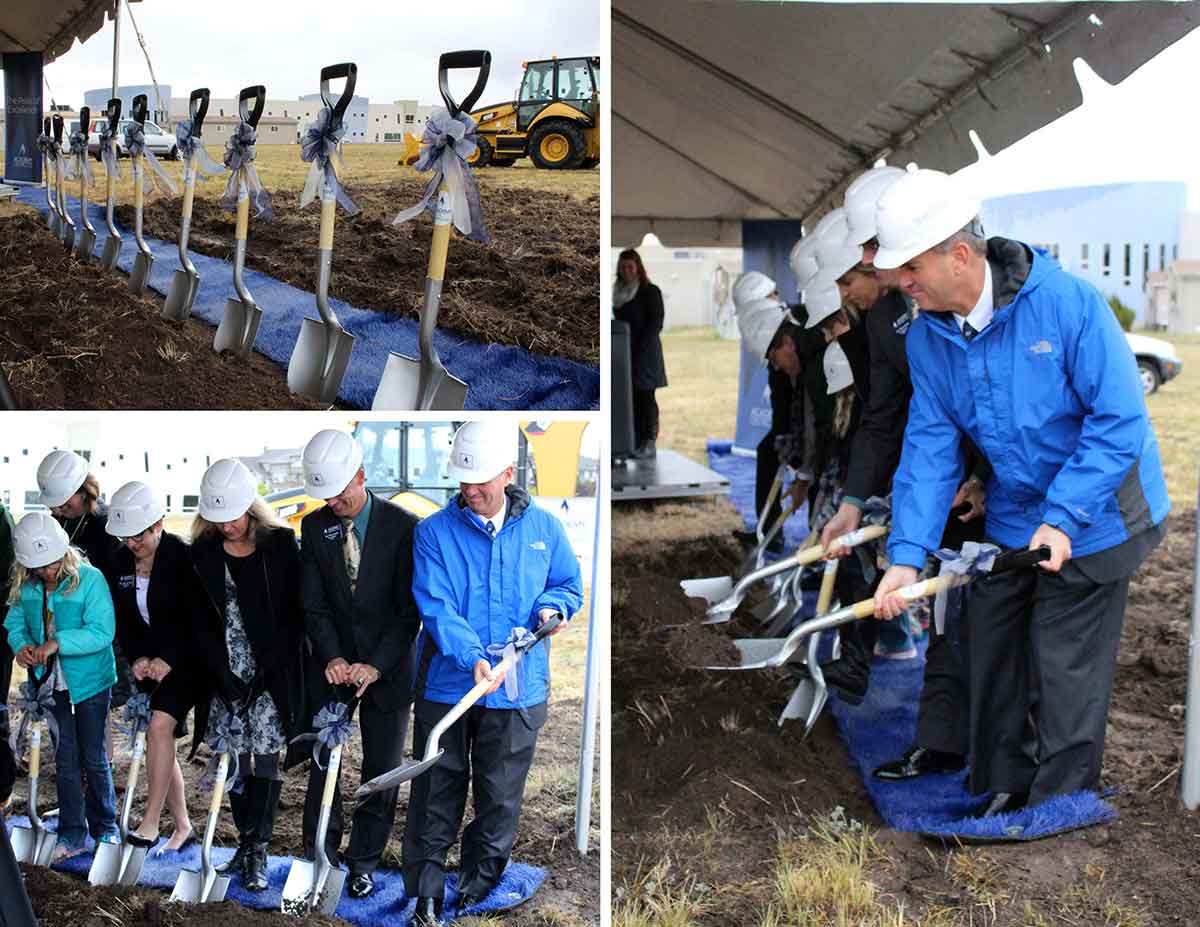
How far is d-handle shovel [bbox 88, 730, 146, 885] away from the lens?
3242 millimetres

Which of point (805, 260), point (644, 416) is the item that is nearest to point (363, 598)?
point (805, 260)

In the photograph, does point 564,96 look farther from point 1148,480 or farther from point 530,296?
point 1148,480

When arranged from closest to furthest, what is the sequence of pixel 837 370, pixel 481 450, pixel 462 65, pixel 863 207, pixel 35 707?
1. pixel 462 65
2. pixel 481 450
3. pixel 35 707
4. pixel 863 207
5. pixel 837 370

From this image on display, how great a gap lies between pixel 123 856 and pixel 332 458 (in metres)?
1.30

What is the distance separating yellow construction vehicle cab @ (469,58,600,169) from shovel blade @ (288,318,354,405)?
56 centimetres

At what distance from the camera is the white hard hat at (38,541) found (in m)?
3.14

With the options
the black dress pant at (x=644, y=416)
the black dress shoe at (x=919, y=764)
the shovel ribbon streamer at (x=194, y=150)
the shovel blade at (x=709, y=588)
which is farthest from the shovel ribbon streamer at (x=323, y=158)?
the black dress pant at (x=644, y=416)

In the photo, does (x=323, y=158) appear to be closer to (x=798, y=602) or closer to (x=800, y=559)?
(x=800, y=559)

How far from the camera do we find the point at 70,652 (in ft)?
10.5

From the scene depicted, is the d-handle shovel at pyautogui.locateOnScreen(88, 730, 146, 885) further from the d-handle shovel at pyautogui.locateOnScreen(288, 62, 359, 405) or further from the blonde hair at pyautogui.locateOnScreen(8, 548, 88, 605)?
the d-handle shovel at pyautogui.locateOnScreen(288, 62, 359, 405)

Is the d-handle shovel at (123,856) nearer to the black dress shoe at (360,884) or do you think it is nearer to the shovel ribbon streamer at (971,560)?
the black dress shoe at (360,884)

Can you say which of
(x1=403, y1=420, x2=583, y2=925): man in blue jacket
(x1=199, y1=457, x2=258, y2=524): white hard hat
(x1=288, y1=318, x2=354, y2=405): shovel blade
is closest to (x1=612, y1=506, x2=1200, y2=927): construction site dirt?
(x1=403, y1=420, x2=583, y2=925): man in blue jacket

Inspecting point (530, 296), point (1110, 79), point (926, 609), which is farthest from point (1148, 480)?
point (926, 609)

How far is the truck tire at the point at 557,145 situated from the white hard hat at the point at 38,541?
1.60 meters
